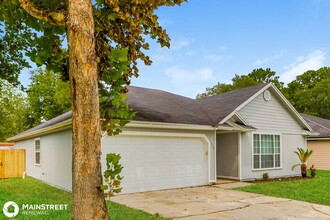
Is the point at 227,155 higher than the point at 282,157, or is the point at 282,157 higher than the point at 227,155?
the point at 227,155

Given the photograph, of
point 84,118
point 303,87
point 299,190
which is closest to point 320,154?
point 299,190

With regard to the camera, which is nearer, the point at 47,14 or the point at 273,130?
the point at 47,14

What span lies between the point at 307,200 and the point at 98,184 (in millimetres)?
9022

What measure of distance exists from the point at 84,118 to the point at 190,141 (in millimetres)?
10694

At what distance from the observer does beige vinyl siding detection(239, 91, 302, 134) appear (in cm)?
1545

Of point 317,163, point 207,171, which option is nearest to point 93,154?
point 207,171

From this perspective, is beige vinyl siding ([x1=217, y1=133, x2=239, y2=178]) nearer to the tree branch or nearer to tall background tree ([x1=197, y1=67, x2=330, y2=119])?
the tree branch

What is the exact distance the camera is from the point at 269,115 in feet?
53.3

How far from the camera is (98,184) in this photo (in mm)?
2760

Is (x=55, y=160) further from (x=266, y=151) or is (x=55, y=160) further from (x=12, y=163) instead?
(x=266, y=151)

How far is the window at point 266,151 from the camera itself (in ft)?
50.8

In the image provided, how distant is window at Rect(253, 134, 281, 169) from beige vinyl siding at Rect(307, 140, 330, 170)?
7.46 metres

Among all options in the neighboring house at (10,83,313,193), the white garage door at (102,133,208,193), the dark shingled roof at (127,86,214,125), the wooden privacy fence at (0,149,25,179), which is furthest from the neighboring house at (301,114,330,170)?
the wooden privacy fence at (0,149,25,179)

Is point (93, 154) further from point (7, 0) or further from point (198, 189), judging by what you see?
point (198, 189)
